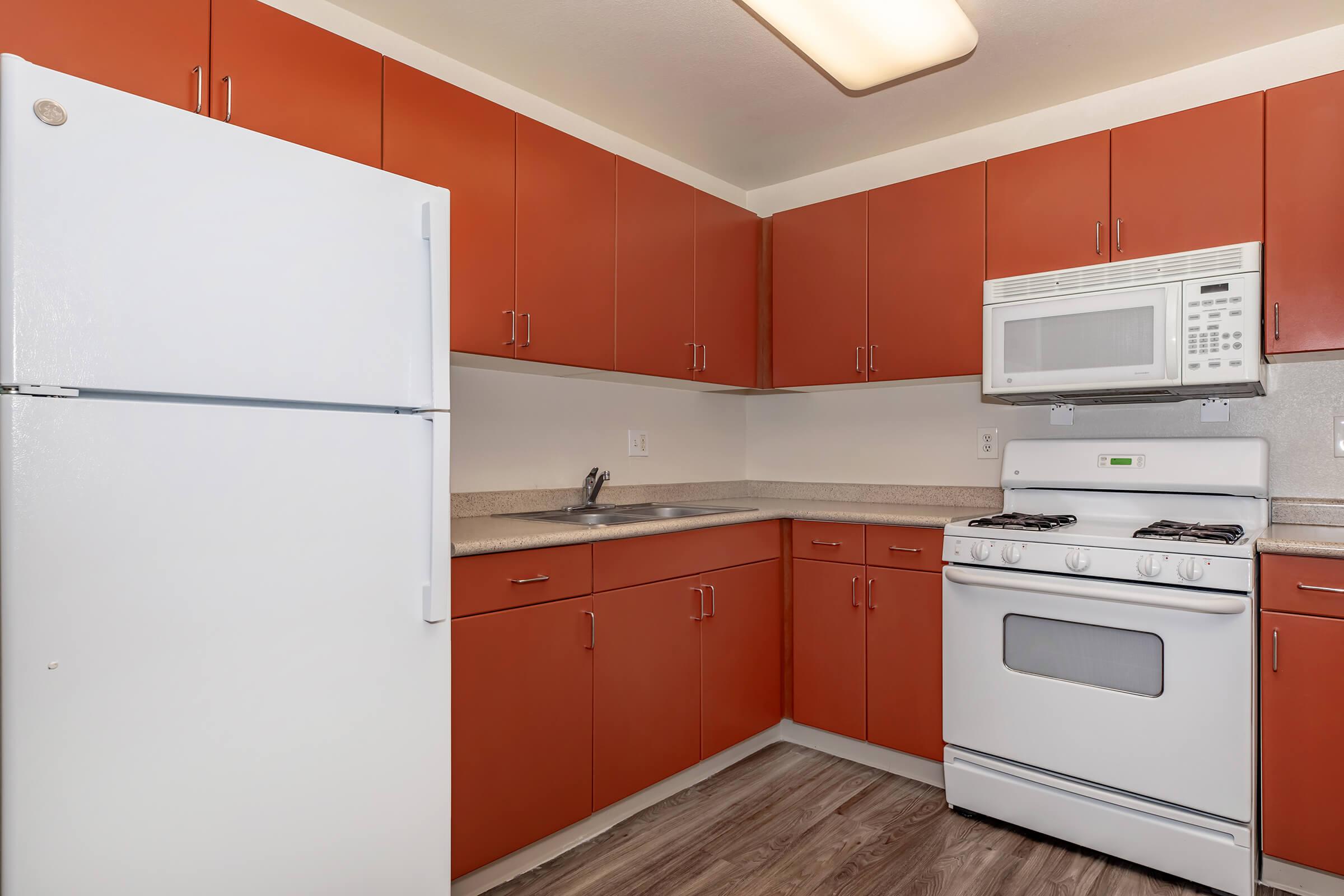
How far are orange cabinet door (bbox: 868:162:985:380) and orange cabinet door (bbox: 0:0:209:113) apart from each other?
2192mm

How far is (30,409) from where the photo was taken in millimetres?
1025

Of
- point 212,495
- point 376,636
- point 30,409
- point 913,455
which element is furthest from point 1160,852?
point 30,409

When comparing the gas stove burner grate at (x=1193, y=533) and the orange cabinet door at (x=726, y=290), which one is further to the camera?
the orange cabinet door at (x=726, y=290)

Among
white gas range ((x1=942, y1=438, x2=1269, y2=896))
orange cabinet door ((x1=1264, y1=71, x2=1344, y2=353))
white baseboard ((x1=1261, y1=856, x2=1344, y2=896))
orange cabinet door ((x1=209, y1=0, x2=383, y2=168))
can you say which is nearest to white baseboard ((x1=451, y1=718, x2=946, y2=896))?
white baseboard ((x1=1261, y1=856, x2=1344, y2=896))

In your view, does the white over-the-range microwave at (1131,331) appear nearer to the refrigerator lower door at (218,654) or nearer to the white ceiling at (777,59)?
the white ceiling at (777,59)

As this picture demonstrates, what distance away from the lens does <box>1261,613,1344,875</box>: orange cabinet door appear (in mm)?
1822

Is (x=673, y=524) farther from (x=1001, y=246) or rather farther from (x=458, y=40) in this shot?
(x=458, y=40)

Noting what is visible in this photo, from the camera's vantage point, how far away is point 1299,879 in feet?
6.20

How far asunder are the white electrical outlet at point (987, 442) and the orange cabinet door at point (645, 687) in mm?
1264

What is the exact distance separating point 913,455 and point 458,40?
226 cm

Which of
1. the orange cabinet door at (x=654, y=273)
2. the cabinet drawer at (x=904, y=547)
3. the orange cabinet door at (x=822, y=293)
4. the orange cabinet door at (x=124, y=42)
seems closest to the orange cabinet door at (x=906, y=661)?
the cabinet drawer at (x=904, y=547)

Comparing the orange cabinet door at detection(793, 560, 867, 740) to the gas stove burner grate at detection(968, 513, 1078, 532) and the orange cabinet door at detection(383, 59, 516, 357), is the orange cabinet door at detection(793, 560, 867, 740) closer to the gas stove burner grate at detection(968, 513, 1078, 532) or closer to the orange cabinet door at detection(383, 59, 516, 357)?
the gas stove burner grate at detection(968, 513, 1078, 532)

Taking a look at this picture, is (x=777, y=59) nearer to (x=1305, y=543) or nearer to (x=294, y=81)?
(x=294, y=81)

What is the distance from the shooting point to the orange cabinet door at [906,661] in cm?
249
